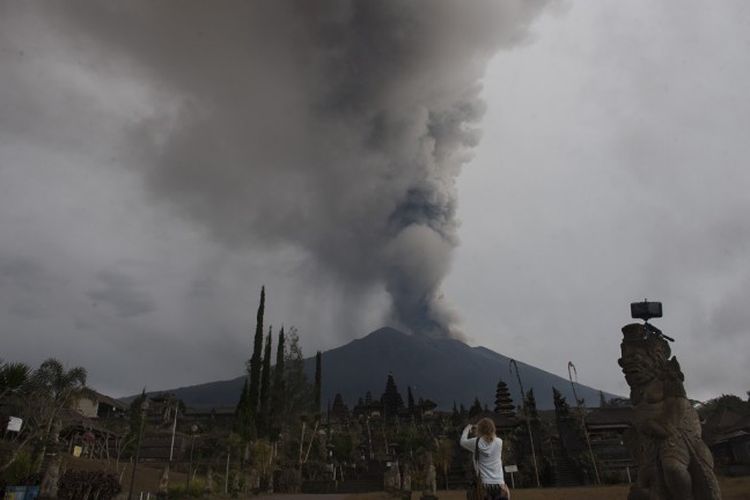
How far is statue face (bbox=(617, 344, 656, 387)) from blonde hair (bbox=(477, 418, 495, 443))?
17.7 ft

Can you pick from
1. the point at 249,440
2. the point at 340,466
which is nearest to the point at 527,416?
the point at 340,466

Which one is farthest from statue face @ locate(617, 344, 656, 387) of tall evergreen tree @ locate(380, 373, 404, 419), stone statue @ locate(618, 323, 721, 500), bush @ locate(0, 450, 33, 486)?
tall evergreen tree @ locate(380, 373, 404, 419)

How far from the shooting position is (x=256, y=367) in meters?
49.6

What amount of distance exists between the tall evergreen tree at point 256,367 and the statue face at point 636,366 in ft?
127

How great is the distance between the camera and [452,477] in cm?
3875

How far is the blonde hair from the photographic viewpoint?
217 inches

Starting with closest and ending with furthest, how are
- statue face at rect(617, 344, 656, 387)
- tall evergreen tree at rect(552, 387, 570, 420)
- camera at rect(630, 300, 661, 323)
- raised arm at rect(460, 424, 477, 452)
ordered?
raised arm at rect(460, 424, 477, 452) < statue face at rect(617, 344, 656, 387) < camera at rect(630, 300, 661, 323) < tall evergreen tree at rect(552, 387, 570, 420)

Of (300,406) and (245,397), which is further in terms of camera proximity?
(300,406)

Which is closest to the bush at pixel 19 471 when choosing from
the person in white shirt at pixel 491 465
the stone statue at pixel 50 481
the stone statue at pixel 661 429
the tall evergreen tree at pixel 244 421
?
the stone statue at pixel 50 481

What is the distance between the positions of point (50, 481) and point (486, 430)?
14733 mm

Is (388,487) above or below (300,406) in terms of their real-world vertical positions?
below

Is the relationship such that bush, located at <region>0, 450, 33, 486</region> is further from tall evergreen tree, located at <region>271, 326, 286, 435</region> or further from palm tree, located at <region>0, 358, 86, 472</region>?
tall evergreen tree, located at <region>271, 326, 286, 435</region>

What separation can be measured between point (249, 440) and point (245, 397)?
11.6 m

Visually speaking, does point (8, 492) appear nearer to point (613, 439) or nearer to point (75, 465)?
point (75, 465)
